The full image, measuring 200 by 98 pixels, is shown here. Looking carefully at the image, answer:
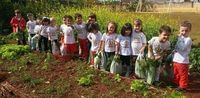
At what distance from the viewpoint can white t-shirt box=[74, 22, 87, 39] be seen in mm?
12266

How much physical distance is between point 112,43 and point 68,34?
196cm

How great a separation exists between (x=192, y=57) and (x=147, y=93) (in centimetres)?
331

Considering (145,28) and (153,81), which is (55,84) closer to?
(153,81)

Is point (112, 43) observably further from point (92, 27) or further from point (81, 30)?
point (81, 30)

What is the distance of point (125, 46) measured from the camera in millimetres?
10250

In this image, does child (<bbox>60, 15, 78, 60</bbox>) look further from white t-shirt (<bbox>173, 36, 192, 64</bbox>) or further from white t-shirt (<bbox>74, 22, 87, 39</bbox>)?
white t-shirt (<bbox>173, 36, 192, 64</bbox>)

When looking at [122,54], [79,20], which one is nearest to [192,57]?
[122,54]

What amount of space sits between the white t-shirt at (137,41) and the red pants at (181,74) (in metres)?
0.86

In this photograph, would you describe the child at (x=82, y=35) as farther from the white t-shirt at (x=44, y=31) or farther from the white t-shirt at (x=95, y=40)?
the white t-shirt at (x=44, y=31)

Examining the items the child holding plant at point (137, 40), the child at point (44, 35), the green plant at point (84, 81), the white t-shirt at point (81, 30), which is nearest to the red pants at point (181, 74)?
the child holding plant at point (137, 40)

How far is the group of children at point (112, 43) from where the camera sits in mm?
9500

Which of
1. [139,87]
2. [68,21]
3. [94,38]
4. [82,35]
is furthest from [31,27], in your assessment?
[139,87]

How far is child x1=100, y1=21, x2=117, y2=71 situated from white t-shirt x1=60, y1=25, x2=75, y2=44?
1626mm

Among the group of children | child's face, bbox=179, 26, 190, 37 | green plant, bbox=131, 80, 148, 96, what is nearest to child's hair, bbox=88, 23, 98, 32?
the group of children
